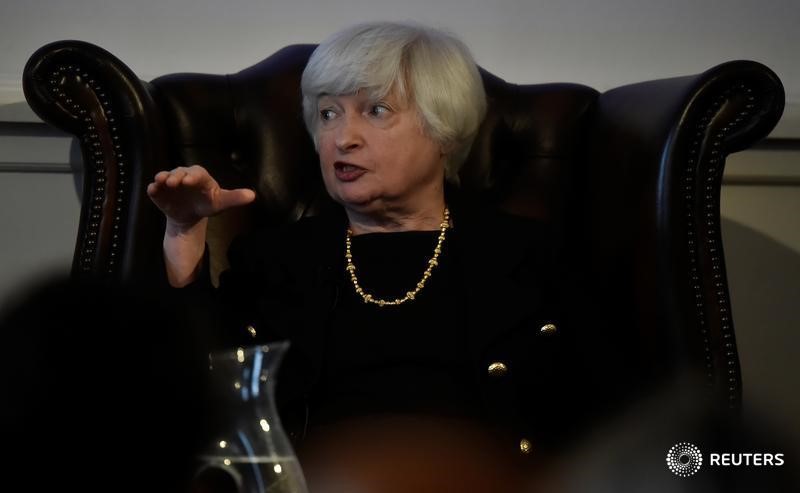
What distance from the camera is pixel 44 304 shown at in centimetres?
34

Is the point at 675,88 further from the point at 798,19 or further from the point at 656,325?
the point at 798,19

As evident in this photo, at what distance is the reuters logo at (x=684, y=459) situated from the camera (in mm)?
538

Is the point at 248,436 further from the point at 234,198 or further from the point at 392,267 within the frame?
the point at 392,267

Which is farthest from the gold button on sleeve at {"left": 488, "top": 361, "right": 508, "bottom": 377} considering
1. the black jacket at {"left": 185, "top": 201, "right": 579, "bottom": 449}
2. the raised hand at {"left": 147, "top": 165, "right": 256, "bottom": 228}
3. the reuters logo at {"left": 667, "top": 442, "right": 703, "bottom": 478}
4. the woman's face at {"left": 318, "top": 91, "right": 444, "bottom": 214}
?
the reuters logo at {"left": 667, "top": 442, "right": 703, "bottom": 478}

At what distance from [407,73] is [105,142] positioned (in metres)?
0.48

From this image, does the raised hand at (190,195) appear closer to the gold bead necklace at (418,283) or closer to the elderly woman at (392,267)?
the elderly woman at (392,267)

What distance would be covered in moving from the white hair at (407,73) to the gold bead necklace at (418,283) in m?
0.13

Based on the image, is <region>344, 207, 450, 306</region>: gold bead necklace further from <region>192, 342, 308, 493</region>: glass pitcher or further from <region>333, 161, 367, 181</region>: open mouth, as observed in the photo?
<region>192, 342, 308, 493</region>: glass pitcher

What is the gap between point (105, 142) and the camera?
150 centimetres

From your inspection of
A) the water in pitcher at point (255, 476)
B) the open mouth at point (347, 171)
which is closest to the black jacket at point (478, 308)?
the open mouth at point (347, 171)

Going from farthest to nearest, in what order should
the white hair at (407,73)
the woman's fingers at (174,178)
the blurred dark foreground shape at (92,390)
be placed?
1. the white hair at (407,73)
2. the woman's fingers at (174,178)
3. the blurred dark foreground shape at (92,390)

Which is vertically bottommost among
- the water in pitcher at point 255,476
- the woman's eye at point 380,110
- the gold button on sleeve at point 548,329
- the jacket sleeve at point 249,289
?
the gold button on sleeve at point 548,329

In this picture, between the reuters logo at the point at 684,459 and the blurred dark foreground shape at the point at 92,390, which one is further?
the reuters logo at the point at 684,459

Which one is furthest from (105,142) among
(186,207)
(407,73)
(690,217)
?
(690,217)
